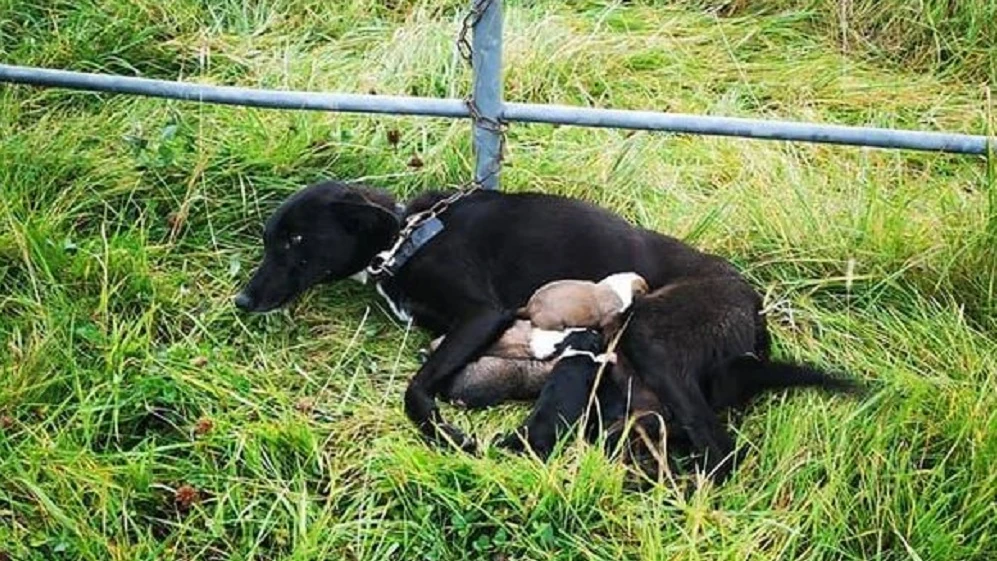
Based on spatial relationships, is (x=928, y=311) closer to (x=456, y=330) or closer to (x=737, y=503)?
(x=737, y=503)

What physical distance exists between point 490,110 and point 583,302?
696 millimetres

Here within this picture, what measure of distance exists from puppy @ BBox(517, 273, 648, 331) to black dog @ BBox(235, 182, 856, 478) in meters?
0.05

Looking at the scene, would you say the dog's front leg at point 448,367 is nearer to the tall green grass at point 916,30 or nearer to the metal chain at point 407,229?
the metal chain at point 407,229

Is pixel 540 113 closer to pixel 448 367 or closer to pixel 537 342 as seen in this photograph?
pixel 537 342

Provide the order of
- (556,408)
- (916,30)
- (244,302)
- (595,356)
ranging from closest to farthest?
(556,408), (595,356), (244,302), (916,30)

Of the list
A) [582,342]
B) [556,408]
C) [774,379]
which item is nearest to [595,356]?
[582,342]

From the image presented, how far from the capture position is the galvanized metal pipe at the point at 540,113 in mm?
3928

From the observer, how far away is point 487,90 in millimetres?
4098

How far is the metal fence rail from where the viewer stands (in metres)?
3.94

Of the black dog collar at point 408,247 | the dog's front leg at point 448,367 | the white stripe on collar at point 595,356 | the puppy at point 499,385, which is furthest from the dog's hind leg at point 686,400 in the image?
the black dog collar at point 408,247

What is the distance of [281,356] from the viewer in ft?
12.5

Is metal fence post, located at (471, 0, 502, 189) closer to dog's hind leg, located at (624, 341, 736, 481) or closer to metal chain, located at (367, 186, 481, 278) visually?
metal chain, located at (367, 186, 481, 278)

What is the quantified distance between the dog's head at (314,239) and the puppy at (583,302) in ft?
1.53

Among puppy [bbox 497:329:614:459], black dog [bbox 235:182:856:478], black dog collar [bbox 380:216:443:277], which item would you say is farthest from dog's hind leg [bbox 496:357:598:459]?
black dog collar [bbox 380:216:443:277]
